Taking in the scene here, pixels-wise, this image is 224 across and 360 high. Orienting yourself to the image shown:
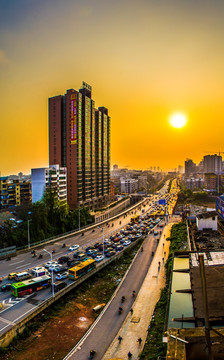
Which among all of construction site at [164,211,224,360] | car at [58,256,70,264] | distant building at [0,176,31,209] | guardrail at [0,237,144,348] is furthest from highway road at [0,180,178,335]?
distant building at [0,176,31,209]

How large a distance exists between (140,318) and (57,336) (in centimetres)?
645

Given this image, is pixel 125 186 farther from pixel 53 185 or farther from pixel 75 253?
pixel 75 253

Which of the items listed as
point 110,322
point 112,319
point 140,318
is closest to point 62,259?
point 112,319

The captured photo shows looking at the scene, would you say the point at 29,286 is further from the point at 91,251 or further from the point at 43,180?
the point at 43,180

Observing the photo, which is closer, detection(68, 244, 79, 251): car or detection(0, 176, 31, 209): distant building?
detection(68, 244, 79, 251): car

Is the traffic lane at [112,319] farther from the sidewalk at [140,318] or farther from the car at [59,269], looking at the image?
the car at [59,269]

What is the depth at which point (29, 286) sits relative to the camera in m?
22.5

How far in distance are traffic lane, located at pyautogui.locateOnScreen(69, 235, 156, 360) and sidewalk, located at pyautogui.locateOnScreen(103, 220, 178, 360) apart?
1.83 feet

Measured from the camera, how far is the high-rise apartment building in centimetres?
6066

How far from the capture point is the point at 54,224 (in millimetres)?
43156

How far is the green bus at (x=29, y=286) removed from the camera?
860 inches

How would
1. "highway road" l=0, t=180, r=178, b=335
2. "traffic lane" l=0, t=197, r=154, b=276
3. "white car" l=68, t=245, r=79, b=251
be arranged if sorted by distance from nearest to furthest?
"highway road" l=0, t=180, r=178, b=335 → "traffic lane" l=0, t=197, r=154, b=276 → "white car" l=68, t=245, r=79, b=251

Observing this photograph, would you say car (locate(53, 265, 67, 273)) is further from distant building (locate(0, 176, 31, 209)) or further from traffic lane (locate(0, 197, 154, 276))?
distant building (locate(0, 176, 31, 209))

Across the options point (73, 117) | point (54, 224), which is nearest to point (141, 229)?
point (54, 224)
